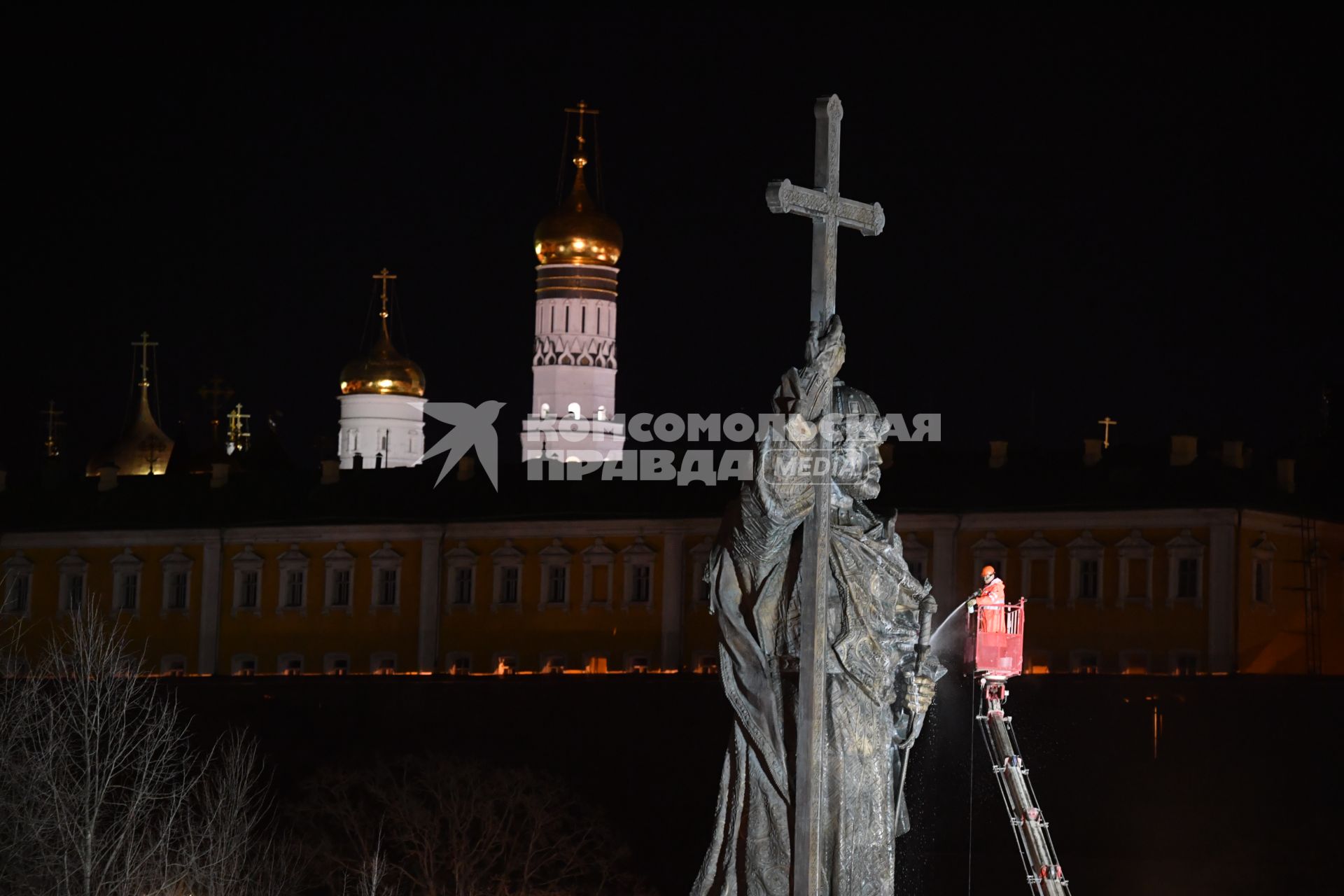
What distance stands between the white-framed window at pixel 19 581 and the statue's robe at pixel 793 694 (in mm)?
59551

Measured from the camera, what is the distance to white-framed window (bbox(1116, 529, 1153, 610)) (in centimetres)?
5353

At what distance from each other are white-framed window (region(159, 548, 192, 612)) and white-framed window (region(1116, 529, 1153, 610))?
67.5ft

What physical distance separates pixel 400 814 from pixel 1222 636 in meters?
14.6

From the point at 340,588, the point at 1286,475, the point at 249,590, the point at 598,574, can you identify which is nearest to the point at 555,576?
the point at 598,574

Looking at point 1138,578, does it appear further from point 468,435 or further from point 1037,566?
point 468,435

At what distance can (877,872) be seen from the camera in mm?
7484

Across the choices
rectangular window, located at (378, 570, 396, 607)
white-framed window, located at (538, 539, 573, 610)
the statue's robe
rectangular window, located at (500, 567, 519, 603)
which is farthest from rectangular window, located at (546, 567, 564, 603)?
the statue's robe

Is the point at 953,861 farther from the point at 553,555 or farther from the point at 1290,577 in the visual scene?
the point at 553,555

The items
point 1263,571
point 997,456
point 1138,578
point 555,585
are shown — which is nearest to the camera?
point 1263,571

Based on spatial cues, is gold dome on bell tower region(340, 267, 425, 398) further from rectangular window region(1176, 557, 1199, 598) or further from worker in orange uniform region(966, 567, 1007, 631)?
worker in orange uniform region(966, 567, 1007, 631)

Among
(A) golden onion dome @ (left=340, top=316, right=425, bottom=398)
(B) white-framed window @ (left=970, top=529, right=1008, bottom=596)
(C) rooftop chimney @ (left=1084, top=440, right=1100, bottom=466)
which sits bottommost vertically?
(B) white-framed window @ (left=970, top=529, right=1008, bottom=596)

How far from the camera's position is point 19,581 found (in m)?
66.3

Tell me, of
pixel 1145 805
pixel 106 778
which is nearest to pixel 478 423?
pixel 1145 805

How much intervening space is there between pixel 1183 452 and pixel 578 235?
95.2 ft
